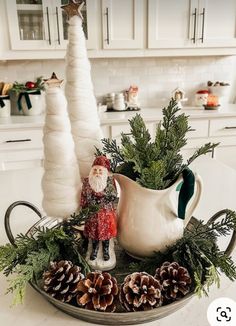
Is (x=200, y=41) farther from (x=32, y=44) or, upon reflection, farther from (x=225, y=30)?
(x=32, y=44)

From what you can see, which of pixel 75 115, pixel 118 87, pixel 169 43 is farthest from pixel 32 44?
pixel 75 115

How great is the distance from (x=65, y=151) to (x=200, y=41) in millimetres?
2127

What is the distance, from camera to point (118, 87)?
106 inches

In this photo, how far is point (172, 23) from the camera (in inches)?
90.0

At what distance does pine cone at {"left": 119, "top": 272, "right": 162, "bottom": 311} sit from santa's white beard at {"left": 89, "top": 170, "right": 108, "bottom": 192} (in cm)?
16

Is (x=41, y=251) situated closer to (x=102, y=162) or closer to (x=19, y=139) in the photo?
Result: (x=102, y=162)

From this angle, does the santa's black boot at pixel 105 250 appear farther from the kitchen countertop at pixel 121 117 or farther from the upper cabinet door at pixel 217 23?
the upper cabinet door at pixel 217 23

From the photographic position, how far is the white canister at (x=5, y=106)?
2.29 meters

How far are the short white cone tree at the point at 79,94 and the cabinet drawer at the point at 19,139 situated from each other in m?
1.54

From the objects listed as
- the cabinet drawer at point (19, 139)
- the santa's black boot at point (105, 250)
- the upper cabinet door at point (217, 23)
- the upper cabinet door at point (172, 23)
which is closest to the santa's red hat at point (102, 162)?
the santa's black boot at point (105, 250)

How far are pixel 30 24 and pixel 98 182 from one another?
76.6 inches

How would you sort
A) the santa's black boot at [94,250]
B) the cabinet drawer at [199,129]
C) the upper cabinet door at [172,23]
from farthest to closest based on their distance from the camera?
the cabinet drawer at [199,129] < the upper cabinet door at [172,23] < the santa's black boot at [94,250]

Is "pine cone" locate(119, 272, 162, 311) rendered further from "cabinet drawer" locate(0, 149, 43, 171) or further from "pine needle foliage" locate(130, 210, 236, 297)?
"cabinet drawer" locate(0, 149, 43, 171)

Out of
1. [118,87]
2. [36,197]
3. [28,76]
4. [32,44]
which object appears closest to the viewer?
[36,197]
